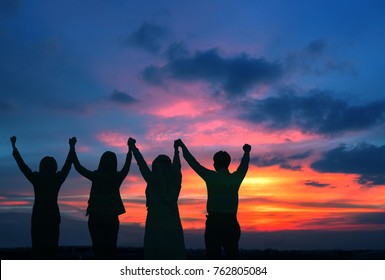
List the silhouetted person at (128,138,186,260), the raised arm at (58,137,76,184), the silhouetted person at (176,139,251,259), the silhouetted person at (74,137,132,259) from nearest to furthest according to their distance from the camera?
1. the silhouetted person at (176,139,251,259)
2. the silhouetted person at (128,138,186,260)
3. the silhouetted person at (74,137,132,259)
4. the raised arm at (58,137,76,184)

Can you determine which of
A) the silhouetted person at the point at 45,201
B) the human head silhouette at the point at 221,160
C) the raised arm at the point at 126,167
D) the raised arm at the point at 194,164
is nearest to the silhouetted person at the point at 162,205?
the raised arm at the point at 194,164

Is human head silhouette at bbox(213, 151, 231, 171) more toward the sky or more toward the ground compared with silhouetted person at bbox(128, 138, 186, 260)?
more toward the sky

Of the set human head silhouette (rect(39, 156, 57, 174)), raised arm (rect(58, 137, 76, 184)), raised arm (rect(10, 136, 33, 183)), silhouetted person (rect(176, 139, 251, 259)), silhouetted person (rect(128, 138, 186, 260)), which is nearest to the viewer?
silhouetted person (rect(176, 139, 251, 259))

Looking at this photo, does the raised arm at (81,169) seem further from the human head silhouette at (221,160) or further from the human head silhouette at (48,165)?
the human head silhouette at (221,160)

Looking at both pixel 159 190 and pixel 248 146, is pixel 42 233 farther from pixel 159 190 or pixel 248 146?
pixel 248 146

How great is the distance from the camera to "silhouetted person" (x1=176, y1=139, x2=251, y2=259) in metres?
11.0

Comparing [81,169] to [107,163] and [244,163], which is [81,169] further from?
[244,163]

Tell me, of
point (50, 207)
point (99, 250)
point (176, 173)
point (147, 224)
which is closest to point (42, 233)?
point (50, 207)

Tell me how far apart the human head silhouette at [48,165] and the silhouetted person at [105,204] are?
3.23ft

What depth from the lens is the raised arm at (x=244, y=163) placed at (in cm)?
1142

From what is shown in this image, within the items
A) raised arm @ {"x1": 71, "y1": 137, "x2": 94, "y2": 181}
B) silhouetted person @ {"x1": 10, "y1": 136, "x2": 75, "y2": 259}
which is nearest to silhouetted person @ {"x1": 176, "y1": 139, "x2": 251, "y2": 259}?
raised arm @ {"x1": 71, "y1": 137, "x2": 94, "y2": 181}

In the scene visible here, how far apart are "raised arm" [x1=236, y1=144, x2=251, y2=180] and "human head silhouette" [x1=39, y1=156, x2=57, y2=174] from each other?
14.8 feet

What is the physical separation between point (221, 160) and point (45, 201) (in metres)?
4.56

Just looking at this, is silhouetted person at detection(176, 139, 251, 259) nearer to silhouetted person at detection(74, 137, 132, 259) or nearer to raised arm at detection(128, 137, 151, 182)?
raised arm at detection(128, 137, 151, 182)
